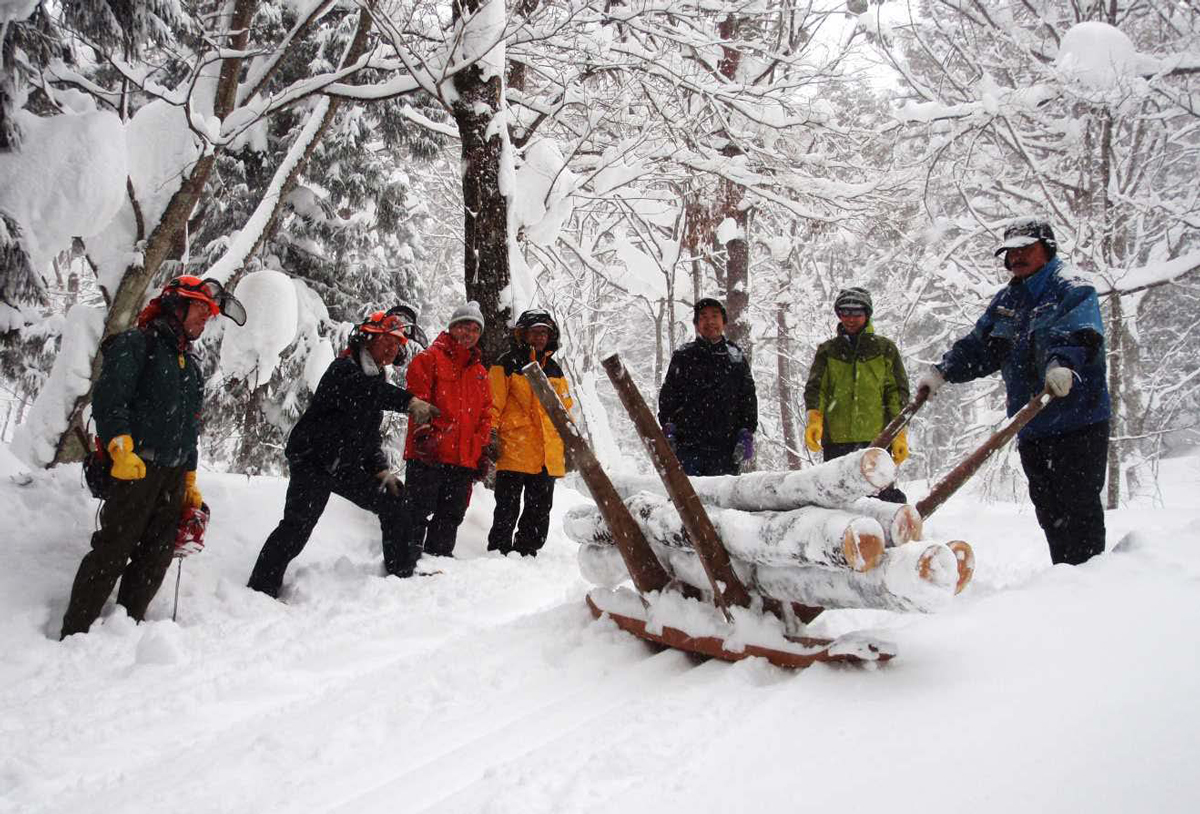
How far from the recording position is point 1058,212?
8945 millimetres

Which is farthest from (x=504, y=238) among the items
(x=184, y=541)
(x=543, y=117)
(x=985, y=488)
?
(x=985, y=488)

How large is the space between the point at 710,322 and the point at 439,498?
2.50m

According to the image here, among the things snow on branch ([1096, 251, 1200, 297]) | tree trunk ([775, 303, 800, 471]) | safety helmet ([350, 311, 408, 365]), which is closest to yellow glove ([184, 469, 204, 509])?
safety helmet ([350, 311, 408, 365])

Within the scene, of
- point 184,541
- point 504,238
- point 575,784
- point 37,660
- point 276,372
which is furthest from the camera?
point 276,372

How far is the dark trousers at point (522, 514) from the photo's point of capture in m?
6.22

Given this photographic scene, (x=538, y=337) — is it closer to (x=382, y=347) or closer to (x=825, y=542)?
(x=382, y=347)

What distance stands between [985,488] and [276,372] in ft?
35.5

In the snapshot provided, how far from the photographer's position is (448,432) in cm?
571

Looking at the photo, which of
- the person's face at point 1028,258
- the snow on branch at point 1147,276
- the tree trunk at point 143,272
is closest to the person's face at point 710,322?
the person's face at point 1028,258

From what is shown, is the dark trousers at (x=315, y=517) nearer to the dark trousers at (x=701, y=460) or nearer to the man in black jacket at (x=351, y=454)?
the man in black jacket at (x=351, y=454)

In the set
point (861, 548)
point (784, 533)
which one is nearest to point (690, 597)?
point (784, 533)

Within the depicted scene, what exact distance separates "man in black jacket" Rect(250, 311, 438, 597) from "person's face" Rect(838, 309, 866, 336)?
3.15 metres

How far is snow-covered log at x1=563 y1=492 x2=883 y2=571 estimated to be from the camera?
94.4 inches

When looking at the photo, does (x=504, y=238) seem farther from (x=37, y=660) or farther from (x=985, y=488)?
(x=985, y=488)
